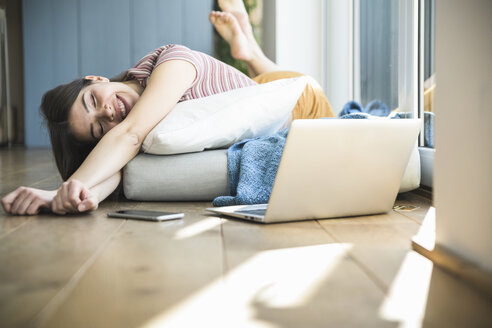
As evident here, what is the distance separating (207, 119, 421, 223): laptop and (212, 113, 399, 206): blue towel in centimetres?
14

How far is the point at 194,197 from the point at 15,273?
2.68 ft

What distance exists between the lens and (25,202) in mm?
1304

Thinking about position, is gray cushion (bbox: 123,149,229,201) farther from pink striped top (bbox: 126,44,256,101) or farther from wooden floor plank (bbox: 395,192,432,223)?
wooden floor plank (bbox: 395,192,432,223)

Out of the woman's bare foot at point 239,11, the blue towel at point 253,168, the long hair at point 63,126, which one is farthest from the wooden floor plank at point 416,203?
the woman's bare foot at point 239,11

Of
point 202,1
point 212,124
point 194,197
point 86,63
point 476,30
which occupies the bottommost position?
point 194,197

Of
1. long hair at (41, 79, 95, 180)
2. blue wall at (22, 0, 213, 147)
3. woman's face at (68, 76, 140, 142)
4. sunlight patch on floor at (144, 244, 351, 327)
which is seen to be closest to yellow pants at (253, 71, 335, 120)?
woman's face at (68, 76, 140, 142)

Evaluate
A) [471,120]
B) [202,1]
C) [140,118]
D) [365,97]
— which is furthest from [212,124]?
[202,1]

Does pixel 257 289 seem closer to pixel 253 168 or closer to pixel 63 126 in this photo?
pixel 253 168

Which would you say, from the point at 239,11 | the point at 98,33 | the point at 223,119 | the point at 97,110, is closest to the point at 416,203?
the point at 223,119

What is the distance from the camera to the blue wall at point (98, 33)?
15.9 feet

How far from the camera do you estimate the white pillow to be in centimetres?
151

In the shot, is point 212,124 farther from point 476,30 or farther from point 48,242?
point 476,30

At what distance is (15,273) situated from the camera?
778mm

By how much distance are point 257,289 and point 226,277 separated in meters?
0.07
